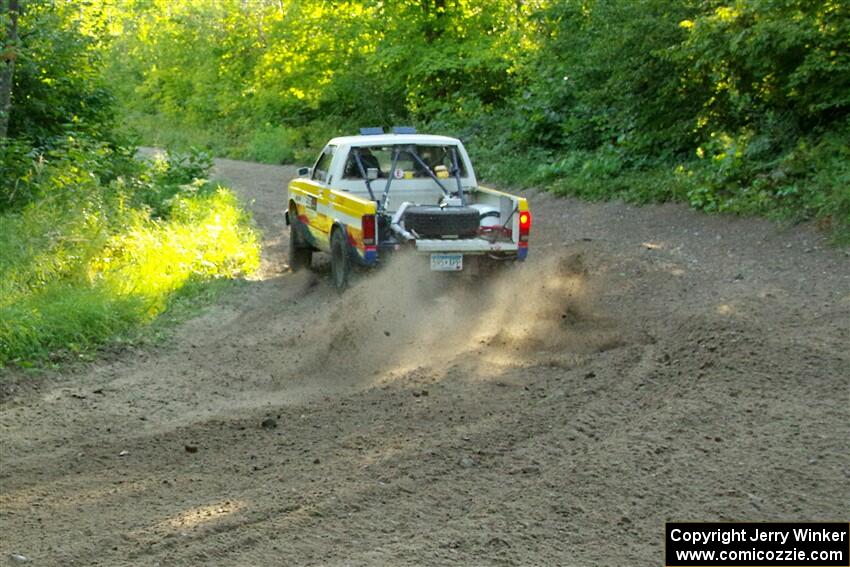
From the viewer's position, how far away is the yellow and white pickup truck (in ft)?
35.2

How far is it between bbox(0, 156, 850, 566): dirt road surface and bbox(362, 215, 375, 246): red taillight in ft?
1.21

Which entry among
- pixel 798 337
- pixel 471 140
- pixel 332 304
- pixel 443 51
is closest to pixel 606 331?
pixel 798 337

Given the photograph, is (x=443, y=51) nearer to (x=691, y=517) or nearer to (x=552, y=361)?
(x=552, y=361)

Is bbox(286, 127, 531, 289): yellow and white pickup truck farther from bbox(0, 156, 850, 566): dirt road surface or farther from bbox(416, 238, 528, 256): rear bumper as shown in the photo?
bbox(0, 156, 850, 566): dirt road surface

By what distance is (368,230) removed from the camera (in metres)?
10.6

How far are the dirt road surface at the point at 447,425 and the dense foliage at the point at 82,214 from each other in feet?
2.34

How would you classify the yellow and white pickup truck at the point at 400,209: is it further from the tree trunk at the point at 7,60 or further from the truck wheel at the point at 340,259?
the tree trunk at the point at 7,60

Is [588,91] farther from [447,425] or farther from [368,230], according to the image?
[447,425]

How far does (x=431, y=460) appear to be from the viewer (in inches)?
237

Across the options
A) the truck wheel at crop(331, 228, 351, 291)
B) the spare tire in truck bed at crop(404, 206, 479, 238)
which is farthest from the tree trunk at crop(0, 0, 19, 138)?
the spare tire in truck bed at crop(404, 206, 479, 238)

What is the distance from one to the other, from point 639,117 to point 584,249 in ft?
16.9

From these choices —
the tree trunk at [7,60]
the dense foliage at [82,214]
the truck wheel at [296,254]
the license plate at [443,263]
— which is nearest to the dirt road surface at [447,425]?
the license plate at [443,263]

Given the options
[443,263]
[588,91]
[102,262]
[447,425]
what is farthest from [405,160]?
[588,91]

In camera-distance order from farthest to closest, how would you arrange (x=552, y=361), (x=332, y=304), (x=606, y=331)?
(x=332, y=304)
(x=606, y=331)
(x=552, y=361)
